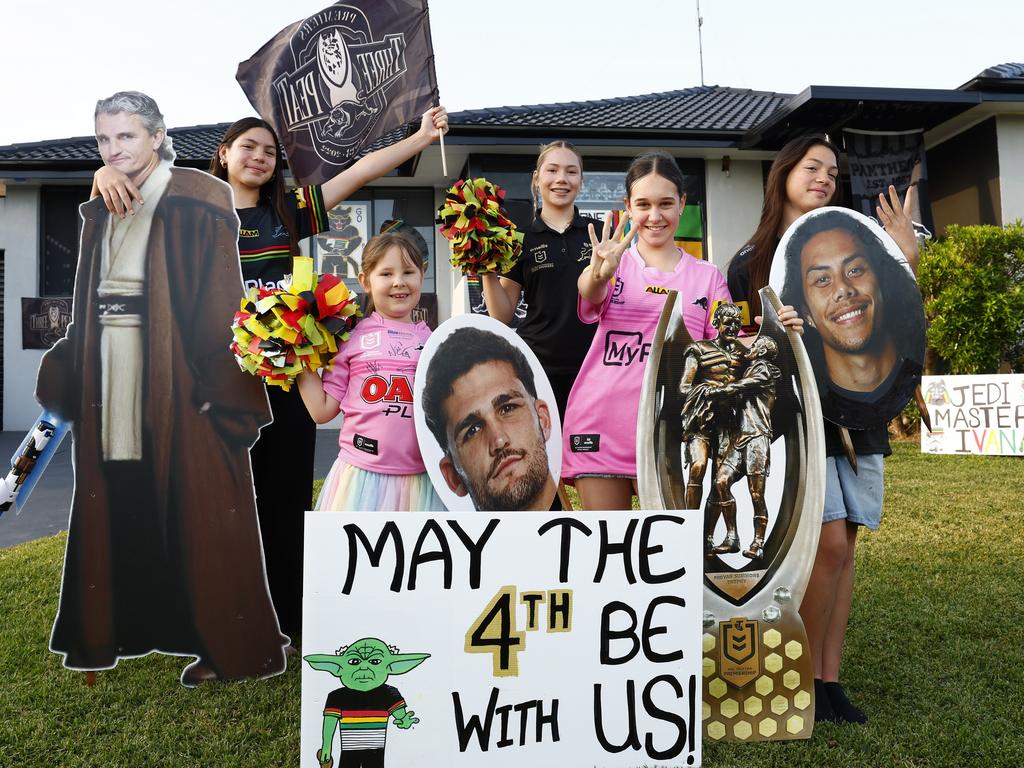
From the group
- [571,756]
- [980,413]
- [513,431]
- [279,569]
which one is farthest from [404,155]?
[980,413]

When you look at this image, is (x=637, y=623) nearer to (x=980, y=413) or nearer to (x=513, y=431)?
(x=513, y=431)

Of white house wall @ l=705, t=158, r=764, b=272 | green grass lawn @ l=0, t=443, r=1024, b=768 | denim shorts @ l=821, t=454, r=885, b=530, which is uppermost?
white house wall @ l=705, t=158, r=764, b=272

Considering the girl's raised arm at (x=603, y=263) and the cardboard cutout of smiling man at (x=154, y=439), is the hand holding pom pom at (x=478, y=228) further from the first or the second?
the cardboard cutout of smiling man at (x=154, y=439)

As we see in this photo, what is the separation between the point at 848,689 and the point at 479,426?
1.56m

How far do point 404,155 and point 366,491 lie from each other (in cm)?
130

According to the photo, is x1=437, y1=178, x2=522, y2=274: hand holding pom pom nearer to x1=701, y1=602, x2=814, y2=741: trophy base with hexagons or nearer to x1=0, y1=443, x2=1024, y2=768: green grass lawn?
x1=701, y1=602, x2=814, y2=741: trophy base with hexagons

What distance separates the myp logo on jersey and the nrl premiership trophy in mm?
703

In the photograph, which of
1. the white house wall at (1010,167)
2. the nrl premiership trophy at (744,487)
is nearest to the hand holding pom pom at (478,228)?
the nrl premiership trophy at (744,487)

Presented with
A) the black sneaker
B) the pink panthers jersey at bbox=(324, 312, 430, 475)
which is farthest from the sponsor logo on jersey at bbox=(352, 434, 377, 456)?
the black sneaker

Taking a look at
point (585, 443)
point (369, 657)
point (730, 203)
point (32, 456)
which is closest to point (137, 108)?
point (32, 456)

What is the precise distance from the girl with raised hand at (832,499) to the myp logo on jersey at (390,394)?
113 centimetres

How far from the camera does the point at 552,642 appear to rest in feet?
6.92

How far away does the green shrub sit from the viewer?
31.0 ft

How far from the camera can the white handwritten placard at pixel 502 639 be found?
2.00 m
